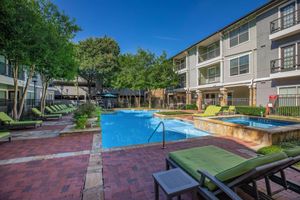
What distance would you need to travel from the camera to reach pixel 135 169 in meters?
3.78

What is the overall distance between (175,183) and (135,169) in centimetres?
209

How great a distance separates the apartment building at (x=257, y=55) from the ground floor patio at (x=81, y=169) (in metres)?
10.1

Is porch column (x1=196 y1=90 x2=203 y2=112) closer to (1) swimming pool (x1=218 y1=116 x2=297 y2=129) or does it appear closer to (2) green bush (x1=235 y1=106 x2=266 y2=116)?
(2) green bush (x1=235 y1=106 x2=266 y2=116)

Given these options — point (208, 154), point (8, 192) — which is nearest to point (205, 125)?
point (208, 154)

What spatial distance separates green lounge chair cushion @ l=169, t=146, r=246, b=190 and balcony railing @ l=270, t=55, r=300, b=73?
1302cm

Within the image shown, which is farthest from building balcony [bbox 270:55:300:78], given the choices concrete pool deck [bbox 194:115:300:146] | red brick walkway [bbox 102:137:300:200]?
red brick walkway [bbox 102:137:300:200]

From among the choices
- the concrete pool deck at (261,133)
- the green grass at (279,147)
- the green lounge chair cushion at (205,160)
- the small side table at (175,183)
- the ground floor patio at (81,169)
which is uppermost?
the small side table at (175,183)

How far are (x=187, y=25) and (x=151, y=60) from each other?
23.9 ft

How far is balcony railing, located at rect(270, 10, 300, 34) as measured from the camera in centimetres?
1149

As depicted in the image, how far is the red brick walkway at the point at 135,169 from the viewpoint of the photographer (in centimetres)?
285

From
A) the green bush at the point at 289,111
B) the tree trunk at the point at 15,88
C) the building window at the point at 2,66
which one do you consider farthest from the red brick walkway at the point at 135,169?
the building window at the point at 2,66

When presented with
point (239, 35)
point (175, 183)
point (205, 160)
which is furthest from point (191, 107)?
point (175, 183)

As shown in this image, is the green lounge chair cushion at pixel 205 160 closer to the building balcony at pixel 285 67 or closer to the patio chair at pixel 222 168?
the patio chair at pixel 222 168

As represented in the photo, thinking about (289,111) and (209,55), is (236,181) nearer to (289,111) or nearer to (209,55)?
(289,111)
